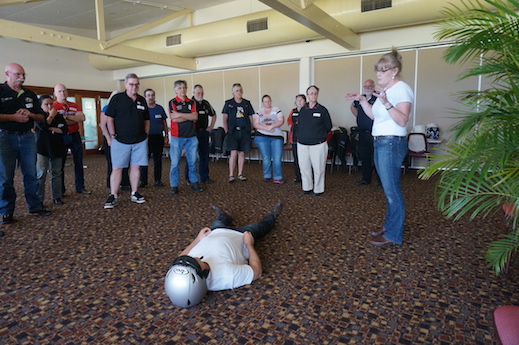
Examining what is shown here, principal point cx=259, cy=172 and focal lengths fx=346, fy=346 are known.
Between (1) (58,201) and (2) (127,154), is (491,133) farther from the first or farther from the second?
(1) (58,201)

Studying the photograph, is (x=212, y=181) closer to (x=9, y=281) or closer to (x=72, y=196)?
(x=72, y=196)

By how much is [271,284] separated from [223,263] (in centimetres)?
40

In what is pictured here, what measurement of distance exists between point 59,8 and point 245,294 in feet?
32.3

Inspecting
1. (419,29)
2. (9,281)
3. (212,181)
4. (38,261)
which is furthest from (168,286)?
(419,29)

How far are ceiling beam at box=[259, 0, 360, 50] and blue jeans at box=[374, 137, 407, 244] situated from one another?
109 inches

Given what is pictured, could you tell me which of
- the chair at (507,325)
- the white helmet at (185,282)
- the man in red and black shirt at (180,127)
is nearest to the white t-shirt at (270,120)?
the man in red and black shirt at (180,127)

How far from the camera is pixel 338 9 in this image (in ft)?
20.9

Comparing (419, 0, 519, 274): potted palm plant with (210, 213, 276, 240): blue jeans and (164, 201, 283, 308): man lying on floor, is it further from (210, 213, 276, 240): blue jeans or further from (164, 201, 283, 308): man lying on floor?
(210, 213, 276, 240): blue jeans

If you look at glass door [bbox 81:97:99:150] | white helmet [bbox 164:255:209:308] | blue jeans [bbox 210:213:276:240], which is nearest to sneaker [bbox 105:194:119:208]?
blue jeans [bbox 210:213:276:240]

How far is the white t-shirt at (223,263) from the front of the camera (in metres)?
2.03

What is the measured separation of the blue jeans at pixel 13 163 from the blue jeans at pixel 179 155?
1738 millimetres

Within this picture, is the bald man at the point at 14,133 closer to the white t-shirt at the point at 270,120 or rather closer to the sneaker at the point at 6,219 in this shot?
the sneaker at the point at 6,219

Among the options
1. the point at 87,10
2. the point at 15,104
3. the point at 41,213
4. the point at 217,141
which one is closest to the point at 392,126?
the point at 15,104

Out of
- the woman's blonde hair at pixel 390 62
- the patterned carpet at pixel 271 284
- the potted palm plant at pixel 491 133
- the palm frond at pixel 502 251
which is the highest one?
the woman's blonde hair at pixel 390 62
